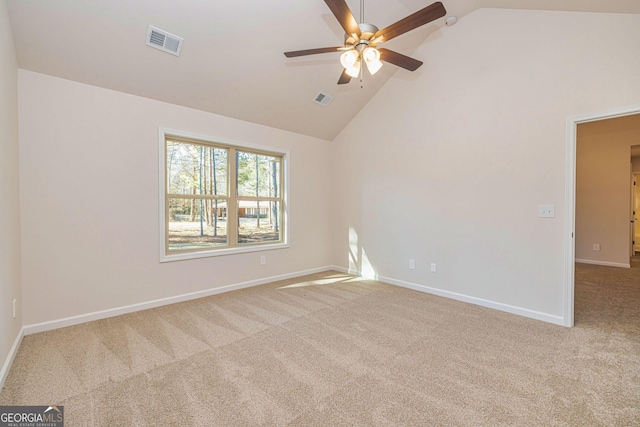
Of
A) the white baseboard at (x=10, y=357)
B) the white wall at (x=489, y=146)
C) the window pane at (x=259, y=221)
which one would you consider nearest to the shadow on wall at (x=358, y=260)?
the white wall at (x=489, y=146)

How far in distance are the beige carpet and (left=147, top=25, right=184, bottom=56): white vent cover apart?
2.83 m

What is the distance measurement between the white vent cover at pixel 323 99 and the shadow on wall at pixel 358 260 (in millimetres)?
2154

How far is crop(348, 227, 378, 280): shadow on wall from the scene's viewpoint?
190 inches

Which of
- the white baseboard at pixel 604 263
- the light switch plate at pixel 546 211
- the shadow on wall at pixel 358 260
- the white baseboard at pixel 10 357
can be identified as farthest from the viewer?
the white baseboard at pixel 604 263

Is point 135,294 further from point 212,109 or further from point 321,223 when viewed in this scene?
point 321,223

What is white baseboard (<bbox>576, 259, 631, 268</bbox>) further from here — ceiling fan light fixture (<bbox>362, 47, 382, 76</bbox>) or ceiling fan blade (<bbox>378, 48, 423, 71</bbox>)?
ceiling fan light fixture (<bbox>362, 47, 382, 76</bbox>)

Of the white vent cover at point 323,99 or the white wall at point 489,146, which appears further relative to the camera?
the white vent cover at point 323,99

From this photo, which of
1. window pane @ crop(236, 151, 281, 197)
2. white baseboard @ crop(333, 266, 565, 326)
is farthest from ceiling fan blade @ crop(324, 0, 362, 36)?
white baseboard @ crop(333, 266, 565, 326)

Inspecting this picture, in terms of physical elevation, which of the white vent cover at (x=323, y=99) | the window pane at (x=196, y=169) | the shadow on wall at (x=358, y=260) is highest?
the white vent cover at (x=323, y=99)

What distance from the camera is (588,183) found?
6.18m

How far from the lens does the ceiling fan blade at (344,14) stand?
1948 millimetres

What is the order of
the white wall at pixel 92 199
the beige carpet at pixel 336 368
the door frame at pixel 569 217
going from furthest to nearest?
the door frame at pixel 569 217 → the white wall at pixel 92 199 → the beige carpet at pixel 336 368

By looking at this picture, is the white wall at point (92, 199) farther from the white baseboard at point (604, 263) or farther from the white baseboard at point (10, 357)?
the white baseboard at point (604, 263)

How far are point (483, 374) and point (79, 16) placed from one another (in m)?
4.35
